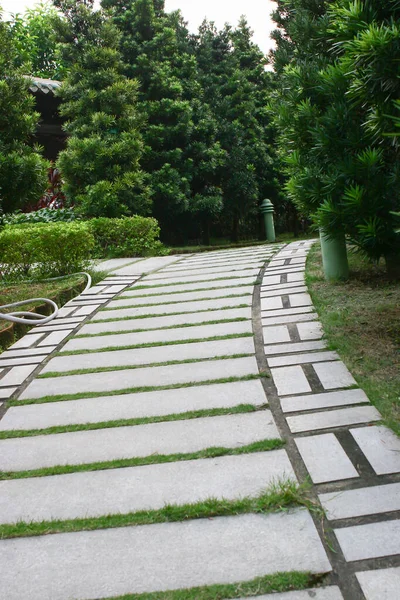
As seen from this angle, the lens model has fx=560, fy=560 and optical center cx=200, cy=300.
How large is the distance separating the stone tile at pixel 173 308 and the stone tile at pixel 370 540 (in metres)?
Result: 3.07

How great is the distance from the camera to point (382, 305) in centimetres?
405

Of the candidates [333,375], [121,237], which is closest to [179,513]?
[333,375]

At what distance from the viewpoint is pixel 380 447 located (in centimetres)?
215

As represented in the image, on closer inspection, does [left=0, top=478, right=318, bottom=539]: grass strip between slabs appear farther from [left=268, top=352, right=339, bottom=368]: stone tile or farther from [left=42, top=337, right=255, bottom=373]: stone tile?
[left=42, top=337, right=255, bottom=373]: stone tile

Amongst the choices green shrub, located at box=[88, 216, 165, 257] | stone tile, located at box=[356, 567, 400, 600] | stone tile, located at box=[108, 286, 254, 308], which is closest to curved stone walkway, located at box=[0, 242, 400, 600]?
stone tile, located at box=[356, 567, 400, 600]

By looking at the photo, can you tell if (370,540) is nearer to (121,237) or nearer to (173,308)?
(173,308)

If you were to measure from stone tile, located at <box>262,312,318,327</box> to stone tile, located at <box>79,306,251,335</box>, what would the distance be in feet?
0.76

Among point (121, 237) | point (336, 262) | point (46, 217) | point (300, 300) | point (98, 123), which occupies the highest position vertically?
point (98, 123)

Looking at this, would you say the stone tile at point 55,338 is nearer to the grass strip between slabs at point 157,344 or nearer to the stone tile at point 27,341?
the stone tile at point 27,341

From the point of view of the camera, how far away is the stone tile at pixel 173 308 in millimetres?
4754

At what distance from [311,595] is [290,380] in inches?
60.1

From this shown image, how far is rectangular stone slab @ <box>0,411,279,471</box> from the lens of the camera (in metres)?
2.36

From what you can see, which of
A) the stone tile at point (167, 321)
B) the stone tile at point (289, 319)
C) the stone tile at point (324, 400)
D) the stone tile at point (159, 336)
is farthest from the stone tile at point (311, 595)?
the stone tile at point (167, 321)

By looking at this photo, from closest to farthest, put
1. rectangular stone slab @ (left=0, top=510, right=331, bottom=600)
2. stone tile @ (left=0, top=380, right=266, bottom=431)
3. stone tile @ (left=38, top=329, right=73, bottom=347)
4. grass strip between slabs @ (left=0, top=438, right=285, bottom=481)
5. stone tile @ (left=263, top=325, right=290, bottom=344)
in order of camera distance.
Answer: rectangular stone slab @ (left=0, top=510, right=331, bottom=600) → grass strip between slabs @ (left=0, top=438, right=285, bottom=481) → stone tile @ (left=0, top=380, right=266, bottom=431) → stone tile @ (left=263, top=325, right=290, bottom=344) → stone tile @ (left=38, top=329, right=73, bottom=347)
